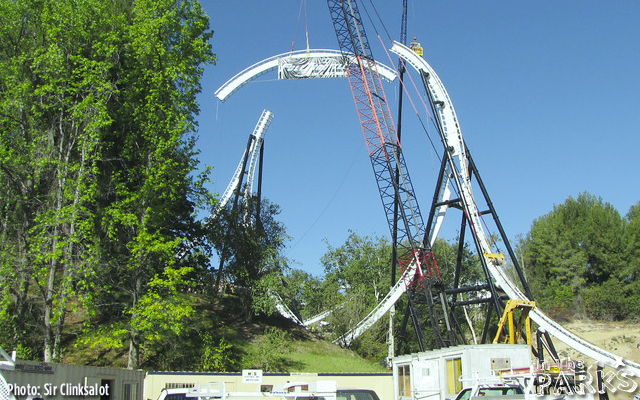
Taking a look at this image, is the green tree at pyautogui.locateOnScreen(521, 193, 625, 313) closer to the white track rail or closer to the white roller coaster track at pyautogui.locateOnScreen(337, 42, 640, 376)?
the white roller coaster track at pyautogui.locateOnScreen(337, 42, 640, 376)

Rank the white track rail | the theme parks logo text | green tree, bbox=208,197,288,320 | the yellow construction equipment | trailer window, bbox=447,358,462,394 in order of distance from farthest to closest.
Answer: green tree, bbox=208,197,288,320
the white track rail
the yellow construction equipment
trailer window, bbox=447,358,462,394
the theme parks logo text

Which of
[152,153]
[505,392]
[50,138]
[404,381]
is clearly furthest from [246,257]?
[505,392]

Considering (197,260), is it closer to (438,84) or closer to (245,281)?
(245,281)

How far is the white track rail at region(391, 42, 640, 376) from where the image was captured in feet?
88.2

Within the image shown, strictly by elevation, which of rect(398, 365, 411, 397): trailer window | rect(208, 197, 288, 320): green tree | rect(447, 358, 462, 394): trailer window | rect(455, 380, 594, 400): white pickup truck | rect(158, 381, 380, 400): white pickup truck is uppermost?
rect(208, 197, 288, 320): green tree

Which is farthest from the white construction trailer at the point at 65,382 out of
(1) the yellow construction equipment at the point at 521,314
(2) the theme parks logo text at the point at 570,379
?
(1) the yellow construction equipment at the point at 521,314

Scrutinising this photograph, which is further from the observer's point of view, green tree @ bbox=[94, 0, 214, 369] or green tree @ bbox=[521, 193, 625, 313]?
green tree @ bbox=[521, 193, 625, 313]

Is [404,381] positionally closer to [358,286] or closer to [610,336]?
[358,286]

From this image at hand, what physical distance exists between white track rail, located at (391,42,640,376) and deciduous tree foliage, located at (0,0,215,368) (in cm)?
1454

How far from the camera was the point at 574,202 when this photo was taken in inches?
2665

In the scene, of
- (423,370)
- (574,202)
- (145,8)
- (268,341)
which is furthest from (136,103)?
(574,202)

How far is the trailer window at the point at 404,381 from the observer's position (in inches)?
703

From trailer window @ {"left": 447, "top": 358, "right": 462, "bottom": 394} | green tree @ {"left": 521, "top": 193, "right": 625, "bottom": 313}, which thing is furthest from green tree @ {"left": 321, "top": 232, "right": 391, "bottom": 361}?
trailer window @ {"left": 447, "top": 358, "right": 462, "bottom": 394}

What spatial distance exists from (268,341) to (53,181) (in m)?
14.4
